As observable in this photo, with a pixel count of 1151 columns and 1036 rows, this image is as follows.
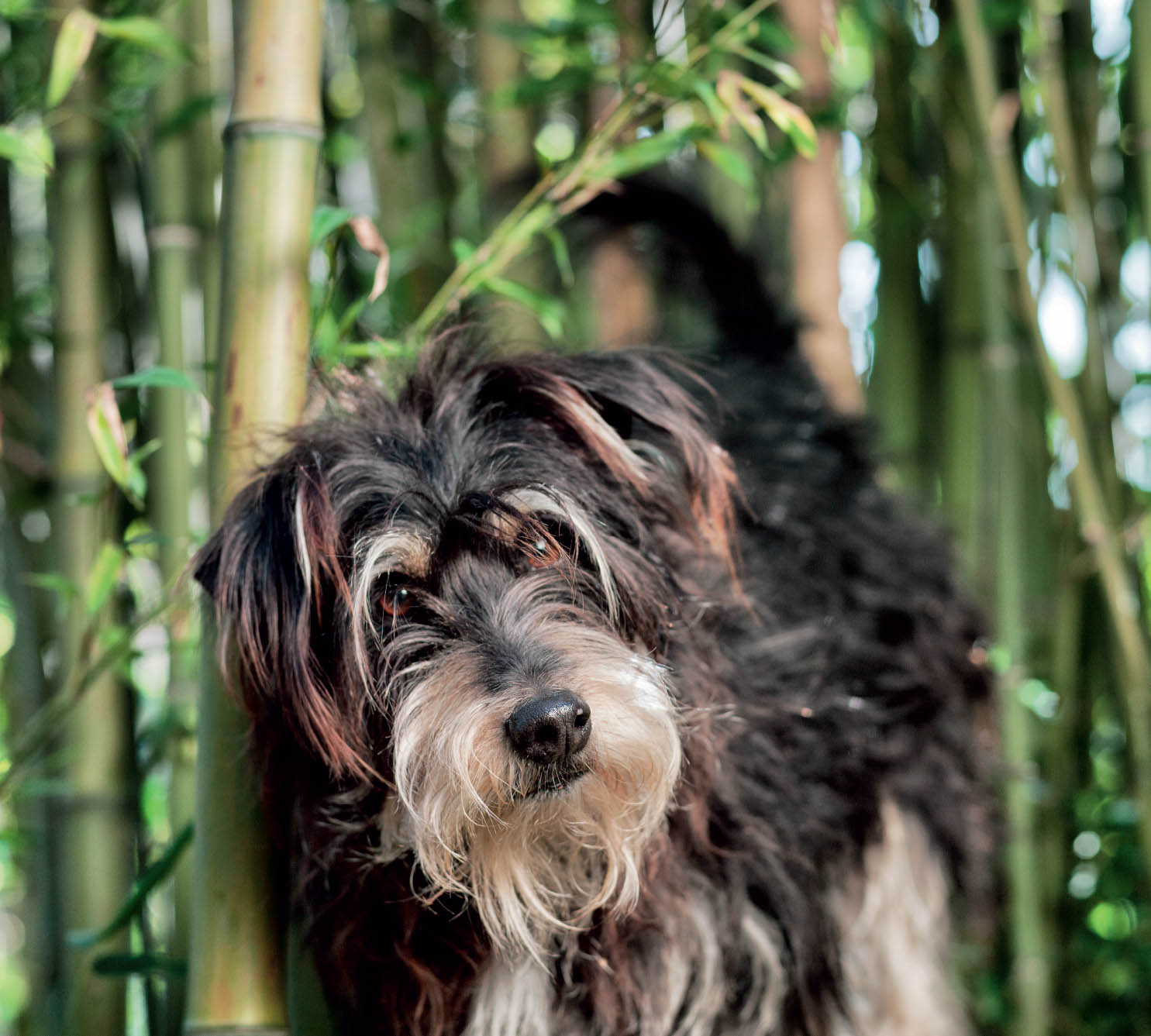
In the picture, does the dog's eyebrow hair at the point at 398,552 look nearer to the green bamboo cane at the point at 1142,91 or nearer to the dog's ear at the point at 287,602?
the dog's ear at the point at 287,602

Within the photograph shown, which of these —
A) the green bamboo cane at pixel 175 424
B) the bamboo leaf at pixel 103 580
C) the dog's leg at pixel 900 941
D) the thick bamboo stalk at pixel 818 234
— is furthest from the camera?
the thick bamboo stalk at pixel 818 234

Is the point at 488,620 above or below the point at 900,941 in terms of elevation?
above

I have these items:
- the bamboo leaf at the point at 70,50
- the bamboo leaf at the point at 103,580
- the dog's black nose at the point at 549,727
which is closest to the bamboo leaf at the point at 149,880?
the bamboo leaf at the point at 103,580

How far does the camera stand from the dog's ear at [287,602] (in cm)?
158

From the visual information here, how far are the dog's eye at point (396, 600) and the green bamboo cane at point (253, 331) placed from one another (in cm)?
28

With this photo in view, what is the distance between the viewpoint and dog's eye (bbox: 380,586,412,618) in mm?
1649

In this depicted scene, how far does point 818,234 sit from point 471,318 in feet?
4.04

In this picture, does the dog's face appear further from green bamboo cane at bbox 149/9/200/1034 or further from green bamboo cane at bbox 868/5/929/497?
green bamboo cane at bbox 868/5/929/497

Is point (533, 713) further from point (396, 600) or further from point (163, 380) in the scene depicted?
point (163, 380)

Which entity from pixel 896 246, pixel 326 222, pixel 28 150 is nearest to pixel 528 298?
pixel 326 222

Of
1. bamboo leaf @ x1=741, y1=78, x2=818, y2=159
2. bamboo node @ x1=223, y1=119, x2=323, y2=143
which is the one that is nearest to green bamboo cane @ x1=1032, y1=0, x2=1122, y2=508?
bamboo leaf @ x1=741, y1=78, x2=818, y2=159

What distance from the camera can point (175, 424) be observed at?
218 centimetres

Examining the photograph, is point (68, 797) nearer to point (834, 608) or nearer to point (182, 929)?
point (182, 929)

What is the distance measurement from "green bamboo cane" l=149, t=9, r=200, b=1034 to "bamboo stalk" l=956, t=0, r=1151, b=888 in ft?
4.79
